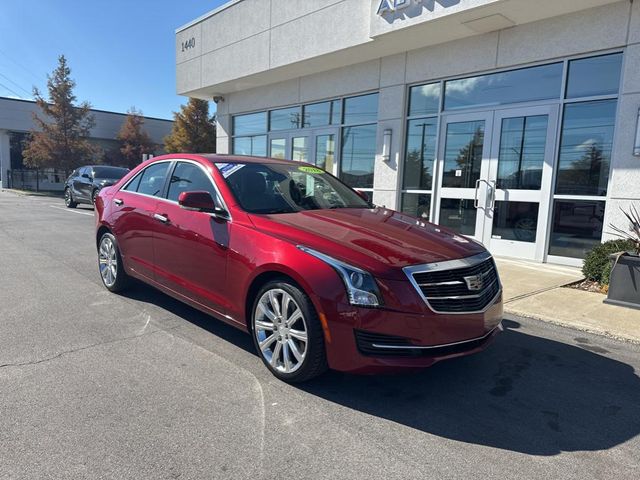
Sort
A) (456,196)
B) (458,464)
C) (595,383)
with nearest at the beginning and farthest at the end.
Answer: (458,464) < (595,383) < (456,196)

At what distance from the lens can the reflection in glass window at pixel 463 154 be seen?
8977 millimetres

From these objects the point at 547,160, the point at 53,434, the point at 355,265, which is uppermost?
the point at 547,160

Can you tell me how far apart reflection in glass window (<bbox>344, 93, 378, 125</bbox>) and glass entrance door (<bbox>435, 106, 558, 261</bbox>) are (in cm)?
214

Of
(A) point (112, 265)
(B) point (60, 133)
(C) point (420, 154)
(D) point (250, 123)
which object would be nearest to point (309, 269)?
(A) point (112, 265)

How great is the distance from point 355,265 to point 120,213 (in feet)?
11.1

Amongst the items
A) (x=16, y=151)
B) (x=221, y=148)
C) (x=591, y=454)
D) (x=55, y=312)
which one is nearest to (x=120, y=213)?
(x=55, y=312)

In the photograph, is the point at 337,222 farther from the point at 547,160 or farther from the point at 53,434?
the point at 547,160

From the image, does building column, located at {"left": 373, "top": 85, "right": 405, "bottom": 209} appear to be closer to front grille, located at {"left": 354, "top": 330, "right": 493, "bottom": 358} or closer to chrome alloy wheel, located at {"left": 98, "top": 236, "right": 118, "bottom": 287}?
chrome alloy wheel, located at {"left": 98, "top": 236, "right": 118, "bottom": 287}

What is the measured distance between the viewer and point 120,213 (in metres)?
5.26

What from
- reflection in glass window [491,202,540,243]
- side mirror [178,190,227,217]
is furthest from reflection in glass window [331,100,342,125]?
side mirror [178,190,227,217]

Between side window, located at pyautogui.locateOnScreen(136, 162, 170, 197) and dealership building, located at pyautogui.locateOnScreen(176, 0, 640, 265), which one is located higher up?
dealership building, located at pyautogui.locateOnScreen(176, 0, 640, 265)

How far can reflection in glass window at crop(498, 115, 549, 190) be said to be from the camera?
8.14 metres

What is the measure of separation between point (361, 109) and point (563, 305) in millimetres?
7248

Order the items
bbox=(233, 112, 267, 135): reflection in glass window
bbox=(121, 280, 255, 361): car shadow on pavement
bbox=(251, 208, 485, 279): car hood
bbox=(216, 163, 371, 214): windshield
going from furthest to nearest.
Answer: bbox=(233, 112, 267, 135): reflection in glass window < bbox=(121, 280, 255, 361): car shadow on pavement < bbox=(216, 163, 371, 214): windshield < bbox=(251, 208, 485, 279): car hood
